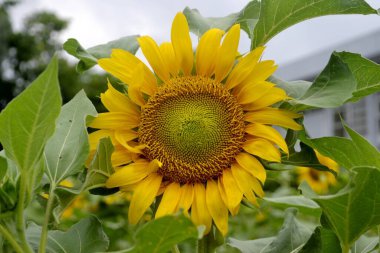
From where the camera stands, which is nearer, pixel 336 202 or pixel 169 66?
pixel 336 202

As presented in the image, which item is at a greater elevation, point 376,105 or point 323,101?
point 323,101

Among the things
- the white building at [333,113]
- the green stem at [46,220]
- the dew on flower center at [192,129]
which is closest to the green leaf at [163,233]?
the green stem at [46,220]

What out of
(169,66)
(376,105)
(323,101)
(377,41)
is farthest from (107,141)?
(376,105)

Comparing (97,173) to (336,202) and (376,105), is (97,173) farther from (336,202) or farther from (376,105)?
(376,105)

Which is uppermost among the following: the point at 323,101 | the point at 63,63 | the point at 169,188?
the point at 323,101

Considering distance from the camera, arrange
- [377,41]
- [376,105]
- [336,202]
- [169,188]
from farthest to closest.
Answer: [376,105] < [377,41] < [169,188] < [336,202]

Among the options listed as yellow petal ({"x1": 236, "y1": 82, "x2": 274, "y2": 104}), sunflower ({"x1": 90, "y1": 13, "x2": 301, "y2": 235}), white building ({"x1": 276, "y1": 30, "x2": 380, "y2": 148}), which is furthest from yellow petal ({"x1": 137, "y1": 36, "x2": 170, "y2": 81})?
white building ({"x1": 276, "y1": 30, "x2": 380, "y2": 148})

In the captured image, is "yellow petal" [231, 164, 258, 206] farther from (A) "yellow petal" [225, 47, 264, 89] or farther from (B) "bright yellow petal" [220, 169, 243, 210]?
(A) "yellow petal" [225, 47, 264, 89]

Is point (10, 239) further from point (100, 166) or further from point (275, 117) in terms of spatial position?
point (275, 117)
